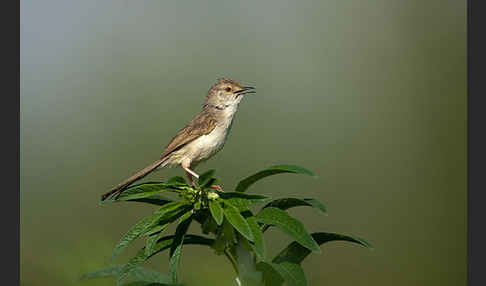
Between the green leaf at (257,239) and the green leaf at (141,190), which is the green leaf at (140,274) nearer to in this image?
the green leaf at (141,190)

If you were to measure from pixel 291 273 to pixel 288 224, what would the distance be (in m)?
0.14

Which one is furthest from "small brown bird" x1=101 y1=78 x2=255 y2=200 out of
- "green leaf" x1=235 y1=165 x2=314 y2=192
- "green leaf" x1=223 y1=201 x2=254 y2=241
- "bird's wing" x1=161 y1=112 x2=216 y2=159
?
"green leaf" x1=223 y1=201 x2=254 y2=241

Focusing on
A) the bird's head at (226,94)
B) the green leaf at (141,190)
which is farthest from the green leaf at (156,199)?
the bird's head at (226,94)

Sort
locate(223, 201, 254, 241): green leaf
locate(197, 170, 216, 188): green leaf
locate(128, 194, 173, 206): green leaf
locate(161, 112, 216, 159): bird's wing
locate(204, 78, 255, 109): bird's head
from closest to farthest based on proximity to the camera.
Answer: locate(223, 201, 254, 241): green leaf
locate(197, 170, 216, 188): green leaf
locate(128, 194, 173, 206): green leaf
locate(161, 112, 216, 159): bird's wing
locate(204, 78, 255, 109): bird's head

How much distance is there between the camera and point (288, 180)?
3498 millimetres

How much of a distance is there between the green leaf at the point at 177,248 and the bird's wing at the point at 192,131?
0.71 meters

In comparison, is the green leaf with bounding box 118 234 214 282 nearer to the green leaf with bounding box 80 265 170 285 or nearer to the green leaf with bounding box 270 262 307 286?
the green leaf with bounding box 80 265 170 285

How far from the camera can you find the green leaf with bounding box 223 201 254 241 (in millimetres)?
1383

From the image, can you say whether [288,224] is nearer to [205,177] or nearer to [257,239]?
[257,239]

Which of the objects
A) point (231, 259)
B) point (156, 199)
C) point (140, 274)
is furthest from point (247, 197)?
point (140, 274)

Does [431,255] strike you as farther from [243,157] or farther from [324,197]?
[243,157]

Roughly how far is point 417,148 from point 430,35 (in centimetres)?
86

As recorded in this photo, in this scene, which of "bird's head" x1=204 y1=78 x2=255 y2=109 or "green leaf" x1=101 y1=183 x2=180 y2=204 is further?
"bird's head" x1=204 y1=78 x2=255 y2=109

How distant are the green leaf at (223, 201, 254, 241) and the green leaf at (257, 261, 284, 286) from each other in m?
0.14
